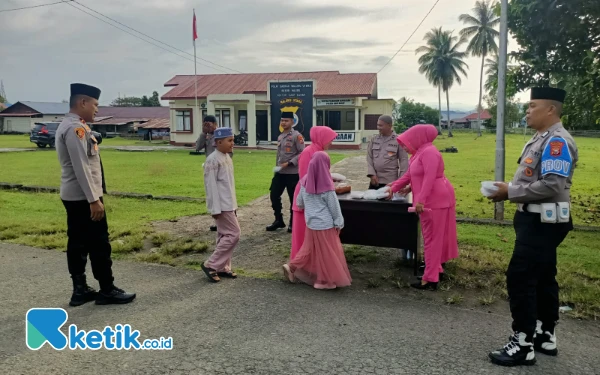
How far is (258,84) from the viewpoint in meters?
35.0

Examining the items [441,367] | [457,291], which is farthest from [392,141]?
[441,367]

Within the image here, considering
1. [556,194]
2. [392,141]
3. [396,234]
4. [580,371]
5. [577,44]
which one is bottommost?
[580,371]

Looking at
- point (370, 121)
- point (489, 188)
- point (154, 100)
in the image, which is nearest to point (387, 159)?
point (489, 188)

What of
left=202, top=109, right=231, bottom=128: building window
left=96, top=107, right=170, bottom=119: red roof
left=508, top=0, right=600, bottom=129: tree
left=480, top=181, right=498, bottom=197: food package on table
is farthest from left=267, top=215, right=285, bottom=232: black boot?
left=96, top=107, right=170, bottom=119: red roof

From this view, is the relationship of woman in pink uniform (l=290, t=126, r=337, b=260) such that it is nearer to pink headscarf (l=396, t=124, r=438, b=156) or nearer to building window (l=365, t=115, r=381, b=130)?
pink headscarf (l=396, t=124, r=438, b=156)

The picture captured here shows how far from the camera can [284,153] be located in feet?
24.3

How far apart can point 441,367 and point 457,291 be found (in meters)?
1.67

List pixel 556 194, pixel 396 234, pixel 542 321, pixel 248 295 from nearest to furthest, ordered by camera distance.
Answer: pixel 556 194, pixel 542 321, pixel 248 295, pixel 396 234

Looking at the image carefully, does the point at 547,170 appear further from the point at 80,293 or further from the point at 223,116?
the point at 223,116

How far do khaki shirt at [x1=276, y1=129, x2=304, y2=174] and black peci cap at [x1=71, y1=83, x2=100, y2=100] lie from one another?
3344mm

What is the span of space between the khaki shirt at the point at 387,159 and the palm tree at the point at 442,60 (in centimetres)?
5313

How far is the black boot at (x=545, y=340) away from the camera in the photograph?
3.46 metres

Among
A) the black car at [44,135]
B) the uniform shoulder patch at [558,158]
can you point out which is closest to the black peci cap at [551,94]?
the uniform shoulder patch at [558,158]

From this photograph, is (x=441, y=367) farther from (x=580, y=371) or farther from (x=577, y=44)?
(x=577, y=44)
